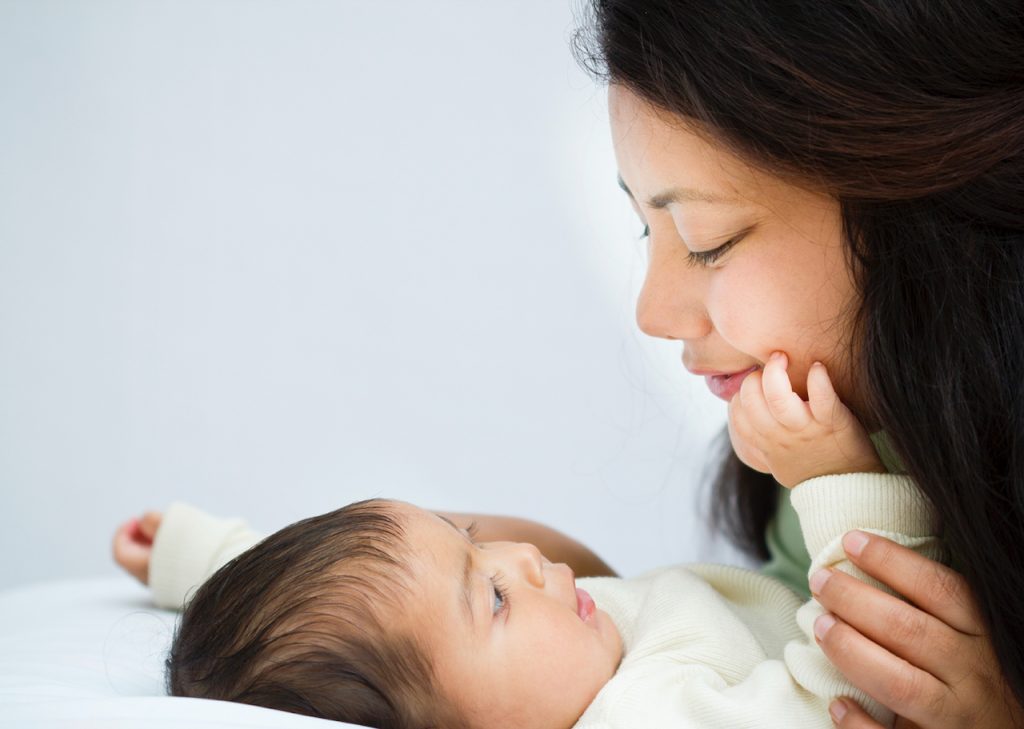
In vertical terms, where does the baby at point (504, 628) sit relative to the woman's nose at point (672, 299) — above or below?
below

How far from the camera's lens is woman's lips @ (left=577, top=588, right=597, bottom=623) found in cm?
114

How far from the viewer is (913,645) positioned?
98 cm

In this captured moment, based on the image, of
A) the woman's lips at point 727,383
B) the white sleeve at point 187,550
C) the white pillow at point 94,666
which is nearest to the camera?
the white pillow at point 94,666

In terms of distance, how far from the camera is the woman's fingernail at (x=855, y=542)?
3.33 ft

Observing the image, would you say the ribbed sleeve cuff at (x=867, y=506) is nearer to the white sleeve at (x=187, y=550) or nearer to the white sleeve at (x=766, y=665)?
the white sleeve at (x=766, y=665)

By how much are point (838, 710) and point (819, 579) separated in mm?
115

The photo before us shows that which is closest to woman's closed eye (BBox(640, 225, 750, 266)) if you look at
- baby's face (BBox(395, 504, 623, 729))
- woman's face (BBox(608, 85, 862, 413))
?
woman's face (BBox(608, 85, 862, 413))

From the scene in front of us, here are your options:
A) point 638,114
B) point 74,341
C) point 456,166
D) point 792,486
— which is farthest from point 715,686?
point 74,341

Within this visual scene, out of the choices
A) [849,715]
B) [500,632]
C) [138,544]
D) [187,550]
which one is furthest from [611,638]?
[138,544]

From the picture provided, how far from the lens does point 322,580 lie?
1010 mm

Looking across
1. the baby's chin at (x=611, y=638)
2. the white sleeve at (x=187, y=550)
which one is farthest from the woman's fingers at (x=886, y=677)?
the white sleeve at (x=187, y=550)

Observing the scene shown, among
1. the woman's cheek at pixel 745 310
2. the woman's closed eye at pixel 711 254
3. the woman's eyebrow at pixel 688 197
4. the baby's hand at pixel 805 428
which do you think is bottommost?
the baby's hand at pixel 805 428

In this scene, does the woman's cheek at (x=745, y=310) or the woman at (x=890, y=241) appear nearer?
the woman at (x=890, y=241)

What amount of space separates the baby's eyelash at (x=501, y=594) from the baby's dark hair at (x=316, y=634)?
0.10 meters
